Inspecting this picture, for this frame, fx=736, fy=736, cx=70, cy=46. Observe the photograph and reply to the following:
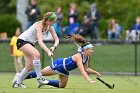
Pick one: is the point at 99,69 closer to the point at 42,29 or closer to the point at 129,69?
the point at 129,69

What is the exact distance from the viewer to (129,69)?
29.1 m

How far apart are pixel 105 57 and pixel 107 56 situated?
17 centimetres

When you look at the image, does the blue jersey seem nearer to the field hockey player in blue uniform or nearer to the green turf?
the field hockey player in blue uniform

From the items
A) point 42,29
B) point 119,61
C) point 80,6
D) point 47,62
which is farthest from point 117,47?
point 80,6

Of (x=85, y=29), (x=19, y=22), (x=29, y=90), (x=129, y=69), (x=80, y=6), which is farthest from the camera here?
(x=80, y=6)

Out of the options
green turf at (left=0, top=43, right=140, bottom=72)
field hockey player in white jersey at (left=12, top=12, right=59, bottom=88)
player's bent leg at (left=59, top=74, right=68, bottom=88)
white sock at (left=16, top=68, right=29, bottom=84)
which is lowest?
green turf at (left=0, top=43, right=140, bottom=72)

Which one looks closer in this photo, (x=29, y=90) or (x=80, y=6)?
(x=29, y=90)

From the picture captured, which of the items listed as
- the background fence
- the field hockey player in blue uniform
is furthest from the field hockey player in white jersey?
the background fence

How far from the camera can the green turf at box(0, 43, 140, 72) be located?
96.0ft

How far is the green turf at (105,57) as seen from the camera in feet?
96.0

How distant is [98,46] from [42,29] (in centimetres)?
1170

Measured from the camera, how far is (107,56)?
30094 millimetres

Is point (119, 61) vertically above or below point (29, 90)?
below

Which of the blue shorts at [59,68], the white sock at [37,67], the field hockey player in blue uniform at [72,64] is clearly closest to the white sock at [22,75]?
the field hockey player in blue uniform at [72,64]
